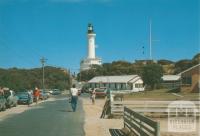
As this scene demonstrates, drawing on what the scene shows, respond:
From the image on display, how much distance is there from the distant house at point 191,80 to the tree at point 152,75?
16.4m

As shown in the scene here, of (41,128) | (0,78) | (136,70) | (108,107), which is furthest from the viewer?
(136,70)

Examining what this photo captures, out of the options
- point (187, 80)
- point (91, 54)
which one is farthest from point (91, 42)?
point (187, 80)

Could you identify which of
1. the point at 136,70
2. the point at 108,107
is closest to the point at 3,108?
the point at 108,107

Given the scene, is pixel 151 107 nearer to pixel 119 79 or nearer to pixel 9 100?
pixel 9 100

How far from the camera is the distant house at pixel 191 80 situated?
242 ft

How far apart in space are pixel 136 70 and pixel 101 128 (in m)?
112

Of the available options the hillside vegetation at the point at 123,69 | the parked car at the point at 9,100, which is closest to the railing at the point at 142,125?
the parked car at the point at 9,100

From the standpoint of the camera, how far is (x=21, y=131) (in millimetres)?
19312

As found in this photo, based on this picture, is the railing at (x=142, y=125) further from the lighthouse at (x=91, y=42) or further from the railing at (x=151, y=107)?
the lighthouse at (x=91, y=42)

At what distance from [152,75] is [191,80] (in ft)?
60.4

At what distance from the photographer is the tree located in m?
93.0

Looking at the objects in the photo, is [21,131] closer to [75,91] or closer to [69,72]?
[75,91]

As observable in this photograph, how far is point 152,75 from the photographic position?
305 feet

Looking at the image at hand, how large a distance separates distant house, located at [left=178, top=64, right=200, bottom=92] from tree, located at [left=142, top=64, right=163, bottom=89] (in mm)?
16447
